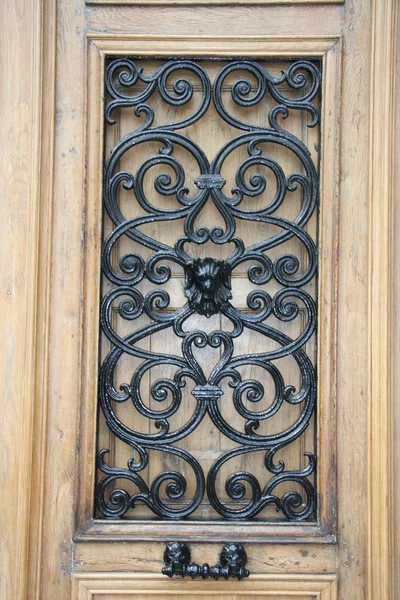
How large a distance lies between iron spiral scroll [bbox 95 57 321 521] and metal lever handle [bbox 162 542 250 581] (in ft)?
0.25

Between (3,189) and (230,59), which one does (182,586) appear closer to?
(3,189)

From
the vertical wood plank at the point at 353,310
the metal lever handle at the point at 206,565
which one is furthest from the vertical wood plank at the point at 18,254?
the vertical wood plank at the point at 353,310

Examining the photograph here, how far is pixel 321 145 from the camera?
1.28 m

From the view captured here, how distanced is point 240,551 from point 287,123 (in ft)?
2.83

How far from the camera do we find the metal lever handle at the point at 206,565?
3.99 ft

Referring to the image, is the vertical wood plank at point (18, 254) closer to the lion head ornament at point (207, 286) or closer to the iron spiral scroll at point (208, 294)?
the iron spiral scroll at point (208, 294)

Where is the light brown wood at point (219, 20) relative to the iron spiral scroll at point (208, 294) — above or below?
above

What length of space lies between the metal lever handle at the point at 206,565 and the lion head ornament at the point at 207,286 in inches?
18.1

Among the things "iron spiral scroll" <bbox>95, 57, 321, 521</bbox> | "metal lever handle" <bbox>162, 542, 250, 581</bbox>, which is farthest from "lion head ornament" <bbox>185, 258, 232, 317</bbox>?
"metal lever handle" <bbox>162, 542, 250, 581</bbox>

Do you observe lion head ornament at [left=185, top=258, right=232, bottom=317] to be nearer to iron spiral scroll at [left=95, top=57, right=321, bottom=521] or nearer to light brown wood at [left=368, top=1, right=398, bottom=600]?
iron spiral scroll at [left=95, top=57, right=321, bottom=521]

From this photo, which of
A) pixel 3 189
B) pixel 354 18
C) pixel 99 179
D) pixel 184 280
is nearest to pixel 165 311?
pixel 184 280

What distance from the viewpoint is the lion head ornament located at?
126 centimetres

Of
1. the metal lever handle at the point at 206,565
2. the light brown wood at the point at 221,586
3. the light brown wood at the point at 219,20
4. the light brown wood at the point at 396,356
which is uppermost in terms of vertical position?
the light brown wood at the point at 219,20

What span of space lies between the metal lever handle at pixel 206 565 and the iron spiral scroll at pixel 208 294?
8cm
